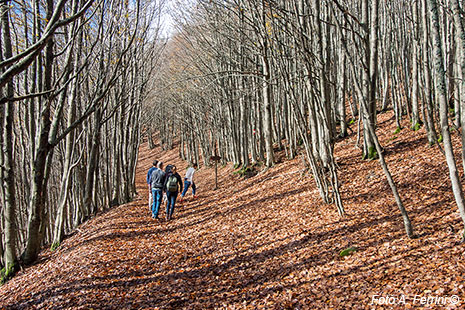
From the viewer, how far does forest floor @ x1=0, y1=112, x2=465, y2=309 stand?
11.2ft

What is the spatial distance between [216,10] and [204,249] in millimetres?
9776

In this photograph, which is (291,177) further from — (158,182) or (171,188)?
(158,182)

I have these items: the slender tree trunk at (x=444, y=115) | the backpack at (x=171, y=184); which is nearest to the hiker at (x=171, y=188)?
the backpack at (x=171, y=184)

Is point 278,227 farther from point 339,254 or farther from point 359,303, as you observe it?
point 359,303

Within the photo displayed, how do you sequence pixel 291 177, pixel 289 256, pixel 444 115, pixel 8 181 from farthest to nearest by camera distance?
pixel 291 177
pixel 8 181
pixel 289 256
pixel 444 115

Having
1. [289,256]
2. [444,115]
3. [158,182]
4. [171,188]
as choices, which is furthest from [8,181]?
[444,115]

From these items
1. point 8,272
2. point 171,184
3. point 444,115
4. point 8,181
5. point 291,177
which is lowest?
point 8,272

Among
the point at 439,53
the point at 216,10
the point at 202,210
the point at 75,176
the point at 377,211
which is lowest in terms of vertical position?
the point at 202,210

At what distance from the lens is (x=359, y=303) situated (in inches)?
124

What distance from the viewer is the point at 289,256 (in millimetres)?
4805

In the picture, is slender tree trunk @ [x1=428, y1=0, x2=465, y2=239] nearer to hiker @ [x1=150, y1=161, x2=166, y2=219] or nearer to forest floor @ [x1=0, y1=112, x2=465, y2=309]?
forest floor @ [x1=0, y1=112, x2=465, y2=309]

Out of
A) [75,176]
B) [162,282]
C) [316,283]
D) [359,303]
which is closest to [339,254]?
[316,283]

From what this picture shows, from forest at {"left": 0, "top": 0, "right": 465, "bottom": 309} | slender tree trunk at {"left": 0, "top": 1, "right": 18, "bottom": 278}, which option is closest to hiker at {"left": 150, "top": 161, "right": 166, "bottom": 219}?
forest at {"left": 0, "top": 0, "right": 465, "bottom": 309}

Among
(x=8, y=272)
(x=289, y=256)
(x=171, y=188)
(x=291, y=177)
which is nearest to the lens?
(x=289, y=256)
